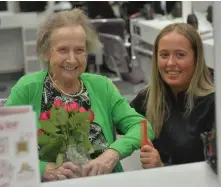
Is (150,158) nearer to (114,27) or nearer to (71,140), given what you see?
(71,140)

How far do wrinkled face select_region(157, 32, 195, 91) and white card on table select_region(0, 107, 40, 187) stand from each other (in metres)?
0.56

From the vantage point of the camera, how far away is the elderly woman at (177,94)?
3.97 ft

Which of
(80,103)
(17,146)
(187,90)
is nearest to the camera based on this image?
(17,146)

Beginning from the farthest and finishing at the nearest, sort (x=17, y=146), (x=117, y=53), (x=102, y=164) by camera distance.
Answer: (x=117, y=53) → (x=102, y=164) → (x=17, y=146)

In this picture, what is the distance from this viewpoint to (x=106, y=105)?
1.22m

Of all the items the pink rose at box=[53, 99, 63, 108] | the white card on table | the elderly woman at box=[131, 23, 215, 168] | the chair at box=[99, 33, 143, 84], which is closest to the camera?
the white card on table

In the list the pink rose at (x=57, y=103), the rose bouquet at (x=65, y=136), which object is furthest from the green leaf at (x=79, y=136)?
the pink rose at (x=57, y=103)

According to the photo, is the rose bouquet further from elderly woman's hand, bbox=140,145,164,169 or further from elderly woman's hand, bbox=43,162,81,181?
elderly woman's hand, bbox=140,145,164,169

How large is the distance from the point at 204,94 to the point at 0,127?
67cm

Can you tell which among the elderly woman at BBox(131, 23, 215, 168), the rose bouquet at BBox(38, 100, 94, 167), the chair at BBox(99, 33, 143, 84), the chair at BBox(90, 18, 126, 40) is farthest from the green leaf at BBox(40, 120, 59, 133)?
the chair at BBox(90, 18, 126, 40)

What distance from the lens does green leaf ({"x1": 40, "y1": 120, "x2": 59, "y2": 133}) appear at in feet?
3.06

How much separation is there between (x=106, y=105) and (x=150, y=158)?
225 millimetres

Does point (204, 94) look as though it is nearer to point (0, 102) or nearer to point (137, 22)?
point (0, 102)

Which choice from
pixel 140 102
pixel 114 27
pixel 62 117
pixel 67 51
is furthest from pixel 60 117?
pixel 114 27
